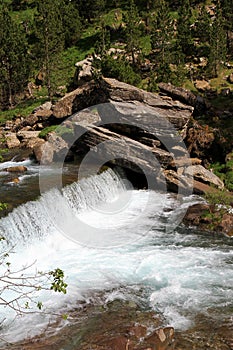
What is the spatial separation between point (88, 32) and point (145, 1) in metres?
12.6

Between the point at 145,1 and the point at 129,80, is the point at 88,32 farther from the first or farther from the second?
the point at 129,80

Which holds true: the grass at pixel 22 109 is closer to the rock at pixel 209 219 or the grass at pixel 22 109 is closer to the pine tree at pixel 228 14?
the pine tree at pixel 228 14

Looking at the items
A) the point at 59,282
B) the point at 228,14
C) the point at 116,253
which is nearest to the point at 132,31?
the point at 228,14

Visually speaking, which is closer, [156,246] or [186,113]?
[156,246]

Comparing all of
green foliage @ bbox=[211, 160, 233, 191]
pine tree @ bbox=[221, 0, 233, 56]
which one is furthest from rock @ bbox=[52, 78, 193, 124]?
pine tree @ bbox=[221, 0, 233, 56]

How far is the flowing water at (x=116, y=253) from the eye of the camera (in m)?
13.9

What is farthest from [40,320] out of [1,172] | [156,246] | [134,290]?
[1,172]

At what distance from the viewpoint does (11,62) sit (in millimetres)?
51500

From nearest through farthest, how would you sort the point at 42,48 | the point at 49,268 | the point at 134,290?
1. the point at 134,290
2. the point at 49,268
3. the point at 42,48

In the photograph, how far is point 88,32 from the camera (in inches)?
2908

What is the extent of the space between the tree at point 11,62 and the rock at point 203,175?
107ft

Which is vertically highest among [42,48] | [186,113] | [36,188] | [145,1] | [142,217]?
[145,1]

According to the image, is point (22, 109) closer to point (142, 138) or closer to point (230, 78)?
point (142, 138)

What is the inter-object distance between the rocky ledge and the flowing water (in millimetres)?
2166
